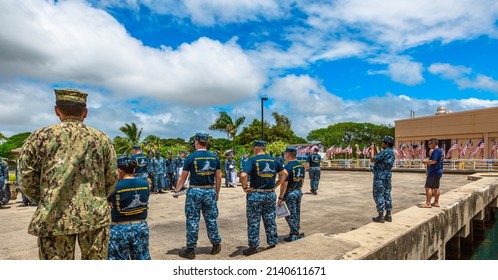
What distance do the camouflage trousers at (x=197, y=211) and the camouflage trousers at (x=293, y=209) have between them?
1.40 m

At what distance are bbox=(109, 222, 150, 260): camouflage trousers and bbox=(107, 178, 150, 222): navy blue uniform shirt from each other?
0.30ft

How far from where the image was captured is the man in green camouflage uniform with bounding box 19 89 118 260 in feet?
8.16

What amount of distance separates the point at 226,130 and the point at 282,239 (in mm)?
40749

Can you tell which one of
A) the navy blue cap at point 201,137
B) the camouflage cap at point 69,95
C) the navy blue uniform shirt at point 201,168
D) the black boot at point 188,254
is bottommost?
the black boot at point 188,254

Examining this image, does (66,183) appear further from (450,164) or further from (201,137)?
(450,164)

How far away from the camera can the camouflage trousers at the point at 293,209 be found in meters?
5.68

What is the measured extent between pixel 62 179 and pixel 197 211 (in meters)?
2.58

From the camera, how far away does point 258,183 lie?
5000 millimetres

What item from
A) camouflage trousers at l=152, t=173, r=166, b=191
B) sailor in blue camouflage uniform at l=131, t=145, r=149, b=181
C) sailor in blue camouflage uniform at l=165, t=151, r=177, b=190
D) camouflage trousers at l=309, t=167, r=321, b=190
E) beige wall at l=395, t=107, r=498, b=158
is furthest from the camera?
beige wall at l=395, t=107, r=498, b=158

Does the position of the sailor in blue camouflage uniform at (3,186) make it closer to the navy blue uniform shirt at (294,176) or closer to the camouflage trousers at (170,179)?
the camouflage trousers at (170,179)

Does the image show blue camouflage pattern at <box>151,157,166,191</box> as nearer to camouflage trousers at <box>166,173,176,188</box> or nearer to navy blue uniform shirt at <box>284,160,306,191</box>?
camouflage trousers at <box>166,173,176,188</box>

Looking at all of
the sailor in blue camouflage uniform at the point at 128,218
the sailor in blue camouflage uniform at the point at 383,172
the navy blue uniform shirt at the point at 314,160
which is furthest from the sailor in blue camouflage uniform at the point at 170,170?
the sailor in blue camouflage uniform at the point at 128,218

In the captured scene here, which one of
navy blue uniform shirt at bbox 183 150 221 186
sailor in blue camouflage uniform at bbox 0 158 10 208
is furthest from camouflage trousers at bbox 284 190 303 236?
sailor in blue camouflage uniform at bbox 0 158 10 208

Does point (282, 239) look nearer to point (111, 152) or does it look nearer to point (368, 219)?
point (368, 219)
